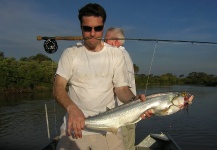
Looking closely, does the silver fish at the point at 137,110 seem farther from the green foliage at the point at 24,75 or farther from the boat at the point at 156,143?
the green foliage at the point at 24,75

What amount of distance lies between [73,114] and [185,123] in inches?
953

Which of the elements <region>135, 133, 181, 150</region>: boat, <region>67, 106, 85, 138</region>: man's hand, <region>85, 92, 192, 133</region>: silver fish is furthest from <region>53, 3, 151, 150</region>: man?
<region>135, 133, 181, 150</region>: boat

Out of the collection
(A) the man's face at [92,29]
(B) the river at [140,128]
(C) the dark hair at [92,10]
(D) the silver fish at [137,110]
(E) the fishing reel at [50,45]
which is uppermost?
(C) the dark hair at [92,10]

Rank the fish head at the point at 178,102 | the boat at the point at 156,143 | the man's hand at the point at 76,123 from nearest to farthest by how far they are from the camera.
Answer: the man's hand at the point at 76,123 → the fish head at the point at 178,102 → the boat at the point at 156,143

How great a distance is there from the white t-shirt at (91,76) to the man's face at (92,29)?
0.18 meters

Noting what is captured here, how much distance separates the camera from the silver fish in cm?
379

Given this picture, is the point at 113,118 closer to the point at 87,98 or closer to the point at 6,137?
the point at 87,98

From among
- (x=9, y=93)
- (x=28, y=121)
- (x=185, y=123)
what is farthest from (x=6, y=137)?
(x=9, y=93)

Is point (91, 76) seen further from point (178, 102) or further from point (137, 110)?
point (178, 102)

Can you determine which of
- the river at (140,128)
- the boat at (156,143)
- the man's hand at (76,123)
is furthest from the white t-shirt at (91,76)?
the river at (140,128)

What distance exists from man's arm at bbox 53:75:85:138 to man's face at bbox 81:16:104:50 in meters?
0.66

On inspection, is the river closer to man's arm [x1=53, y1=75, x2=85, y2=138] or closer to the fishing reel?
the fishing reel

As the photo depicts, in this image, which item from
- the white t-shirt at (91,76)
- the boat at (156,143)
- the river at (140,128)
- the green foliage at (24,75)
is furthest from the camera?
the green foliage at (24,75)

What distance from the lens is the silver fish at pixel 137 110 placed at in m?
3.79
